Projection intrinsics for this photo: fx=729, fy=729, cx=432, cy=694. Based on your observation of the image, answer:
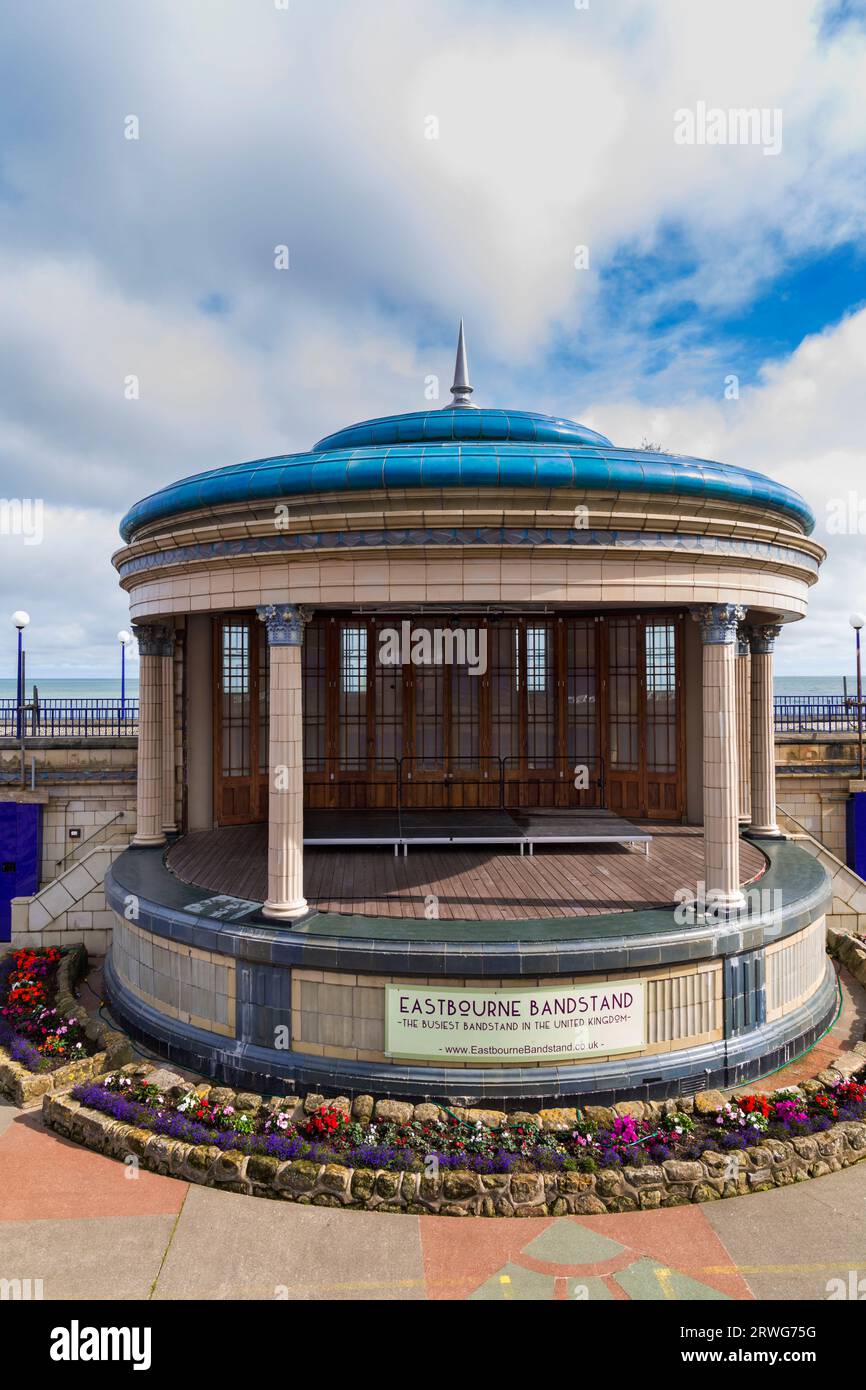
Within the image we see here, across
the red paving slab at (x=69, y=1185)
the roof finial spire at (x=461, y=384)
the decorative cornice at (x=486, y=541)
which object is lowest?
the red paving slab at (x=69, y=1185)

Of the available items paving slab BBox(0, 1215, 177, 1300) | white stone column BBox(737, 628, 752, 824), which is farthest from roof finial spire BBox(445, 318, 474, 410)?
paving slab BBox(0, 1215, 177, 1300)

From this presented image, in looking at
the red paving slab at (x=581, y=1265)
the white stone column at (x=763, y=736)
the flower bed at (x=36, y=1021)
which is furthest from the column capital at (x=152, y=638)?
the white stone column at (x=763, y=736)

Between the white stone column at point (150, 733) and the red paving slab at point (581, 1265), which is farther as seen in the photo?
the white stone column at point (150, 733)

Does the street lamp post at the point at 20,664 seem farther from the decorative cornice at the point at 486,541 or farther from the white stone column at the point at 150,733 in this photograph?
the decorative cornice at the point at 486,541

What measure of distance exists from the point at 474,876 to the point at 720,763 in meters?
4.27

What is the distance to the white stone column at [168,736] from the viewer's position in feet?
49.3

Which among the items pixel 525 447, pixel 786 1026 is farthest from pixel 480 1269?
pixel 525 447

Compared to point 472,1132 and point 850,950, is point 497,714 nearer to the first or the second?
point 850,950

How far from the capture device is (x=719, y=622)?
10.7 metres

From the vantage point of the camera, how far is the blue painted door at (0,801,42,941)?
1789 centimetres

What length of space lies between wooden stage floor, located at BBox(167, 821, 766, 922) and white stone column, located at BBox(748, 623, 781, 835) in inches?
42.5

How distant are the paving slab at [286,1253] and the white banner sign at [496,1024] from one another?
6.32 feet

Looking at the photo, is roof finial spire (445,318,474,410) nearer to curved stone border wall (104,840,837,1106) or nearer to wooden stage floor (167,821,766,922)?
wooden stage floor (167,821,766,922)
